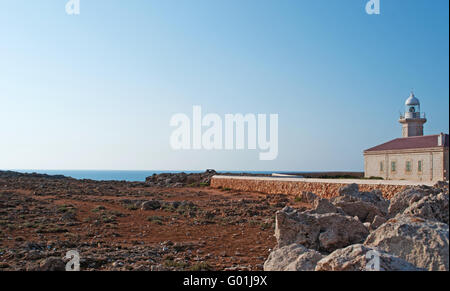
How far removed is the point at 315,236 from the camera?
6234mm

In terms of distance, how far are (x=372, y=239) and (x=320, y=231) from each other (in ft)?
5.59

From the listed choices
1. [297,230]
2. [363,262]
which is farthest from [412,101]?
[363,262]

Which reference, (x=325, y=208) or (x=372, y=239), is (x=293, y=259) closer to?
(x=372, y=239)

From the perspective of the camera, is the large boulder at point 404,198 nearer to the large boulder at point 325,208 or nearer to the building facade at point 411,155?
the large boulder at point 325,208

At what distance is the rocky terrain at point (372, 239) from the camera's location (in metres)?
3.72

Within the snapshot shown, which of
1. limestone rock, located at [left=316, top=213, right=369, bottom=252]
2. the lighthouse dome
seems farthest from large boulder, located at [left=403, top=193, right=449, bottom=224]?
the lighthouse dome

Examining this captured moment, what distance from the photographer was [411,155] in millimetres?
31656

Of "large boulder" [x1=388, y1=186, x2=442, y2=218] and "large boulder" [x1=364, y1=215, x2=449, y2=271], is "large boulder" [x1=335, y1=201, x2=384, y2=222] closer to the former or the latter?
"large boulder" [x1=388, y1=186, x2=442, y2=218]

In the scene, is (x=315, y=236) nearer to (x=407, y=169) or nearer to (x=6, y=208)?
(x=6, y=208)

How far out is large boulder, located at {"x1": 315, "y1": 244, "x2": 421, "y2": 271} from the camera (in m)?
3.59
